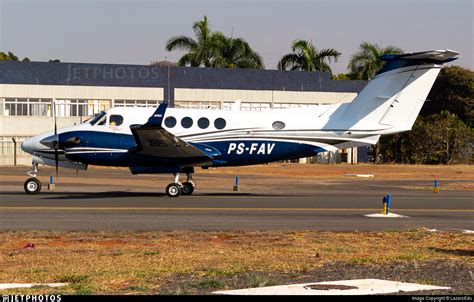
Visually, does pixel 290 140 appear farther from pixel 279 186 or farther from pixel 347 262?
pixel 347 262

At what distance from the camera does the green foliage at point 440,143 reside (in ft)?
228

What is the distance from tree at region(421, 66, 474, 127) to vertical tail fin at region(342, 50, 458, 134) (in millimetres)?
56050

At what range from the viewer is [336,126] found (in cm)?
3136

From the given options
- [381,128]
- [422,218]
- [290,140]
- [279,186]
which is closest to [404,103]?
[381,128]

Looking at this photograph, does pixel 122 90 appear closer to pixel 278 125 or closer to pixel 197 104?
pixel 197 104

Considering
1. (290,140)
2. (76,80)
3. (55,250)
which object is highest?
(76,80)

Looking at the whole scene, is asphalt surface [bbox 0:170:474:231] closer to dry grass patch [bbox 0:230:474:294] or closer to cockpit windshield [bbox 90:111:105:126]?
dry grass patch [bbox 0:230:474:294]

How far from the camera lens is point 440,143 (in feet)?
229

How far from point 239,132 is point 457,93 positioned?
2360 inches

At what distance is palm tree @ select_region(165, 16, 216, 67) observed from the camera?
79500 millimetres

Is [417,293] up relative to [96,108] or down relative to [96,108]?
down

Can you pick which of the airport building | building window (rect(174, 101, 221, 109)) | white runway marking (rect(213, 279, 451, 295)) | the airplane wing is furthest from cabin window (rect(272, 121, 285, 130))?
building window (rect(174, 101, 221, 109))

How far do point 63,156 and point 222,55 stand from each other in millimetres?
50767

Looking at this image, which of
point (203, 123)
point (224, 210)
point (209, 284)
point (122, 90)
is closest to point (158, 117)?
point (203, 123)
